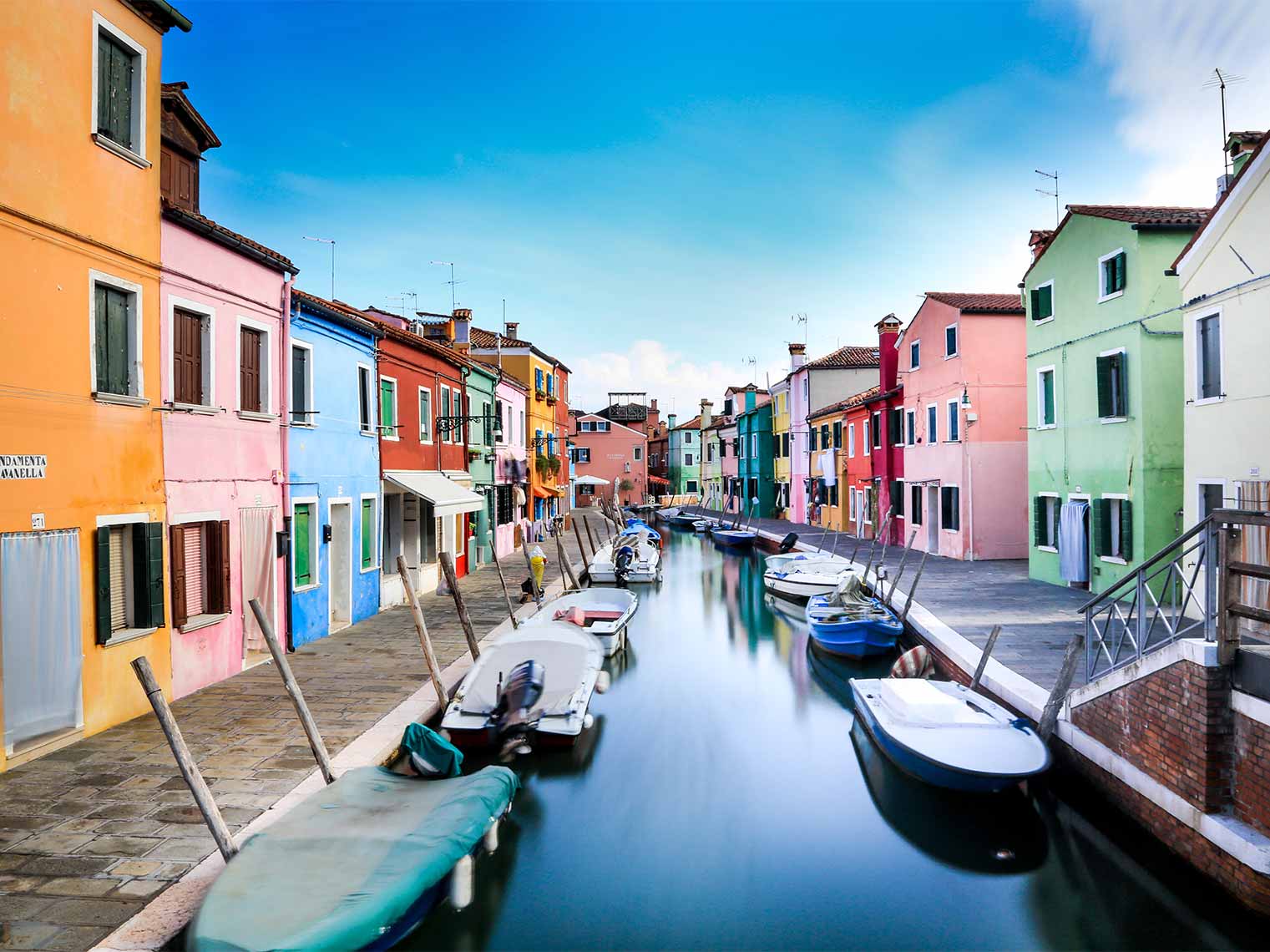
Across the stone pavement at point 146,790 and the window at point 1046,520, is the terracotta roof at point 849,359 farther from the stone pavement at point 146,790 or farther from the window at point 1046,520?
the stone pavement at point 146,790

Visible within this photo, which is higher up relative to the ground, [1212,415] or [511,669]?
[1212,415]

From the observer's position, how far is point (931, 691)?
31.7 feet

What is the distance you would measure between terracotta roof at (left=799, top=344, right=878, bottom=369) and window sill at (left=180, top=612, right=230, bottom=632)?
104 ft

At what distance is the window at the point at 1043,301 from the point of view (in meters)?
17.8

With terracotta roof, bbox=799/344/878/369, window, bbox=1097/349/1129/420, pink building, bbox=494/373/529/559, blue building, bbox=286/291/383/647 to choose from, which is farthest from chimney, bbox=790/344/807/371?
blue building, bbox=286/291/383/647

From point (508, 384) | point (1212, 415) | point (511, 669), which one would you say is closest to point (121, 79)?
point (511, 669)

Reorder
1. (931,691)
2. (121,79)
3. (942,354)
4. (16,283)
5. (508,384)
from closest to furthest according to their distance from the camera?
(16,283) → (121,79) → (931,691) → (942,354) → (508,384)

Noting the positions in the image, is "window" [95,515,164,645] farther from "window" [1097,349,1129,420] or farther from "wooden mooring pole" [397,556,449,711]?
"window" [1097,349,1129,420]

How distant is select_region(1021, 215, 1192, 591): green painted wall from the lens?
14.5 m

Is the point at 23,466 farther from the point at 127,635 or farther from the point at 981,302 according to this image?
the point at 981,302

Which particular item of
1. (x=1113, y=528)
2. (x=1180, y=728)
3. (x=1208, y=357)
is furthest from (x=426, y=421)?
(x=1180, y=728)

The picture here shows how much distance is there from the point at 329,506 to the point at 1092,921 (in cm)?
1203

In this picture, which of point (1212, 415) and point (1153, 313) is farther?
point (1153, 313)

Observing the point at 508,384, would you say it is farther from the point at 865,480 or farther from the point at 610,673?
the point at 610,673
